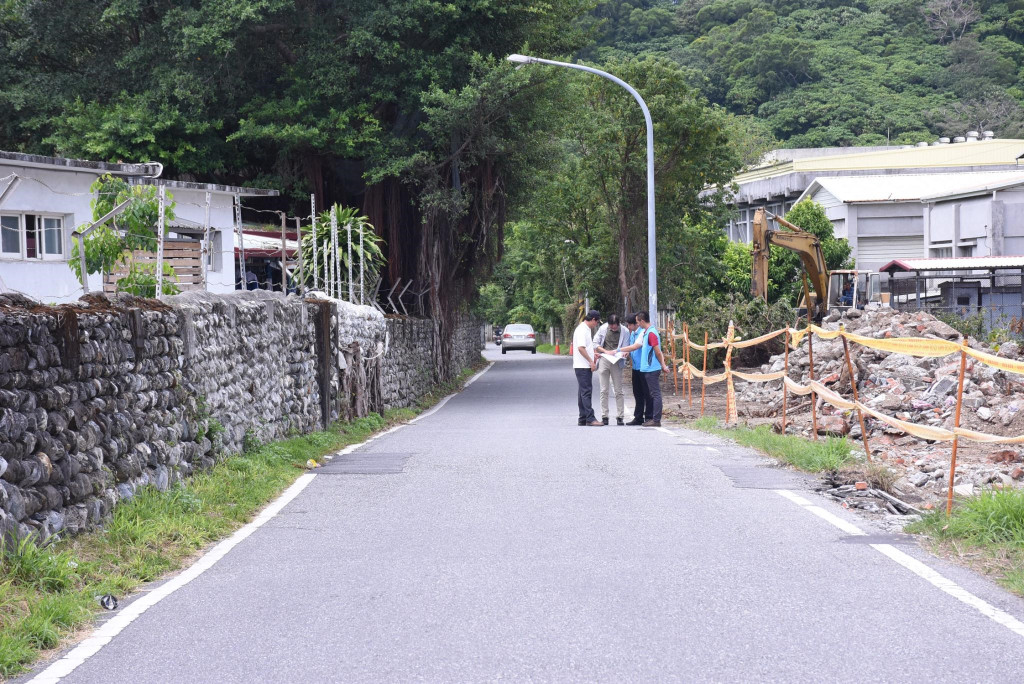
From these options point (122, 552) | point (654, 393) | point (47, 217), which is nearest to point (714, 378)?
point (654, 393)

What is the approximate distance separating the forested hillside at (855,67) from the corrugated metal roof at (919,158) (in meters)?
14.9

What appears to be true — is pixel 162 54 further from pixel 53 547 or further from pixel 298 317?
pixel 53 547

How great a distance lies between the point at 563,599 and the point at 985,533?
3.13m

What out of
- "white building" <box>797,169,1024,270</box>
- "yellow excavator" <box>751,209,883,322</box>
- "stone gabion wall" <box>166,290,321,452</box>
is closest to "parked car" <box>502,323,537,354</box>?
"white building" <box>797,169,1024,270</box>

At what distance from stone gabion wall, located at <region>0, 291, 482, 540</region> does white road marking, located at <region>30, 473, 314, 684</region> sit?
822 mm

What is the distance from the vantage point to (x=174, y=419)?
10.3 m

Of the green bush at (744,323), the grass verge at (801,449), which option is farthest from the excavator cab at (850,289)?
the grass verge at (801,449)

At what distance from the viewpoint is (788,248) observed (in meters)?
29.5

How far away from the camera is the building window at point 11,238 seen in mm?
20297

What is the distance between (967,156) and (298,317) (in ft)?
170

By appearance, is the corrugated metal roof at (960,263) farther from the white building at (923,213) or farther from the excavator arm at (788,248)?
the excavator arm at (788,248)

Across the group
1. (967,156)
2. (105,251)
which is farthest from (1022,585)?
(967,156)

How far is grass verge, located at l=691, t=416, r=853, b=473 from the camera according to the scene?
11781 millimetres

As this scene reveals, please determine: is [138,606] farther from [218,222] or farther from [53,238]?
[218,222]
